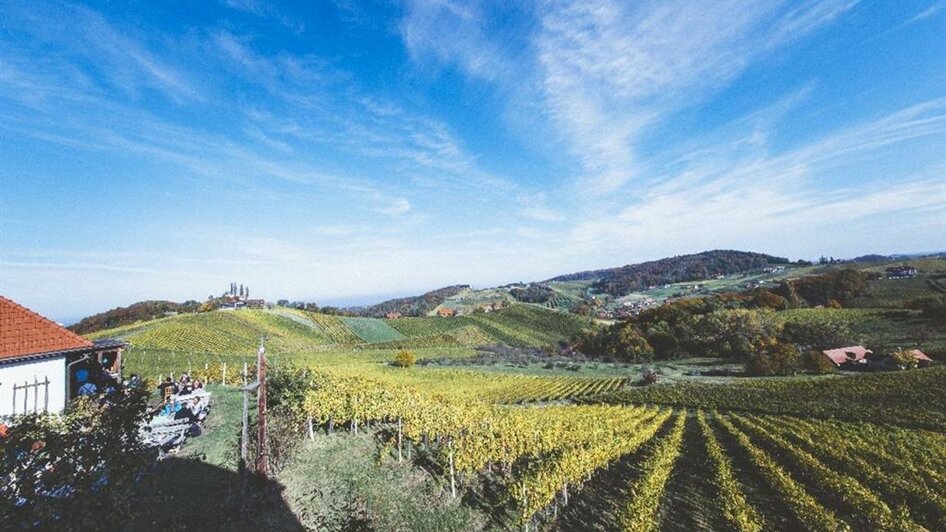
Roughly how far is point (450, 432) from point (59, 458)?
18.3 meters

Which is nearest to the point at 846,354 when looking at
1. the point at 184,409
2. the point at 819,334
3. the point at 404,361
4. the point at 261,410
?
the point at 819,334

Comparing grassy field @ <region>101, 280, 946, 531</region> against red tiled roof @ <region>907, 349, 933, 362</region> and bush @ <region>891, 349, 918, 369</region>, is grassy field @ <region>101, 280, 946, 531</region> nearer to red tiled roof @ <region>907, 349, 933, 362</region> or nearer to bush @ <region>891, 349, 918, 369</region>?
bush @ <region>891, 349, 918, 369</region>

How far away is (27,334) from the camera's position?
670 inches

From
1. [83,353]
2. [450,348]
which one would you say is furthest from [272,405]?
[450,348]

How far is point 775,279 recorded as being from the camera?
634 ft

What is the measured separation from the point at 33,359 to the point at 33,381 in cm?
84

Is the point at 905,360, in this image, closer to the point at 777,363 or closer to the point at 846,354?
the point at 846,354

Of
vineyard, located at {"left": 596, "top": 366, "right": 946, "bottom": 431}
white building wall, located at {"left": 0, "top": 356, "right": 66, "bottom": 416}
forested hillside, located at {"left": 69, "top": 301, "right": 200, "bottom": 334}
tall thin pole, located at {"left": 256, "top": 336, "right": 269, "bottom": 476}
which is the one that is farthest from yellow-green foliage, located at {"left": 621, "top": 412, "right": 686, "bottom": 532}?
forested hillside, located at {"left": 69, "top": 301, "right": 200, "bottom": 334}

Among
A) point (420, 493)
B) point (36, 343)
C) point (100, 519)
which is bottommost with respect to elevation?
point (420, 493)

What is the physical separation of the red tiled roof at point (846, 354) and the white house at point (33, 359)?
3702 inches

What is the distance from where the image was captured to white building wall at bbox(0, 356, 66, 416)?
15547 mm

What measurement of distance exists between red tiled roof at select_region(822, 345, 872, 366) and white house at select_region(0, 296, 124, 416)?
94.0 m

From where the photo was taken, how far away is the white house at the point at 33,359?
15641 mm

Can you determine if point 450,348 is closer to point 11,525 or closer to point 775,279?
point 11,525
